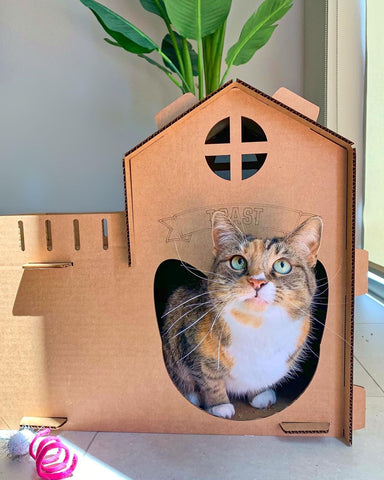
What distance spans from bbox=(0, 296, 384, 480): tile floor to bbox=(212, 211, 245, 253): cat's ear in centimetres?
28

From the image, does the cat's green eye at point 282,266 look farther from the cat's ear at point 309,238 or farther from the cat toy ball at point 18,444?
the cat toy ball at point 18,444

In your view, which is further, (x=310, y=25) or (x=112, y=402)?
(x=310, y=25)

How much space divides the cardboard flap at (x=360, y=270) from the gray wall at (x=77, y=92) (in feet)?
3.02

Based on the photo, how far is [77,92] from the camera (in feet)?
4.14

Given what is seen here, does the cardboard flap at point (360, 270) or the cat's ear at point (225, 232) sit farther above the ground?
the cat's ear at point (225, 232)

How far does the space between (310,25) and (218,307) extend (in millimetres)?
1078

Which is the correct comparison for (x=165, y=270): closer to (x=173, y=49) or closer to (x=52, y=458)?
(x=52, y=458)

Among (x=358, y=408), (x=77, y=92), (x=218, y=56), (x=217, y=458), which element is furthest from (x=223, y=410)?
(x=77, y=92)

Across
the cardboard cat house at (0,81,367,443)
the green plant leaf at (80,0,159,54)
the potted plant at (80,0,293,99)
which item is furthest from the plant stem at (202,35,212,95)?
the cardboard cat house at (0,81,367,443)

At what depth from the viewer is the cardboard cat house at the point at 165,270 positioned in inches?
19.5

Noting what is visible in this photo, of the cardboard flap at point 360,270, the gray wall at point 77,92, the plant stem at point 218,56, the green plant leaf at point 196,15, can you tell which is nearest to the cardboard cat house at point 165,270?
the cardboard flap at point 360,270

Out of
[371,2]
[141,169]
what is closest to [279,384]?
[141,169]

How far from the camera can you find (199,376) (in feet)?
1.74

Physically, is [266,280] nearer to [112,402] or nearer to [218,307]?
[218,307]
